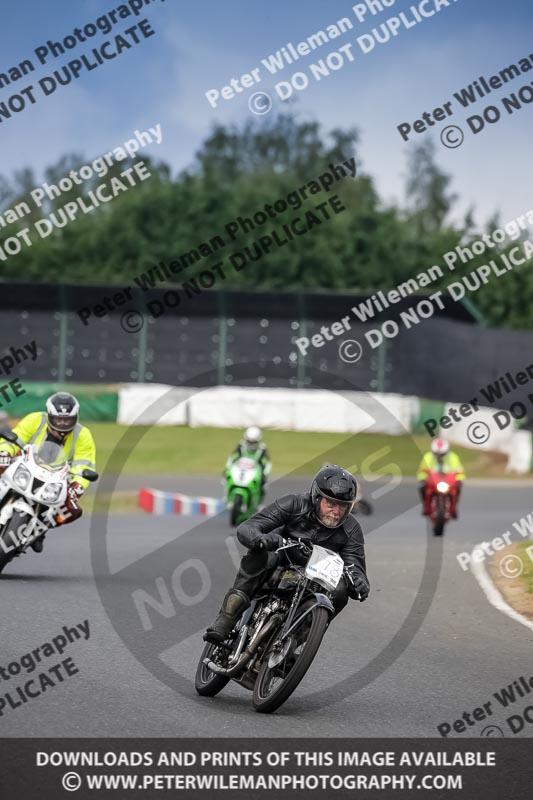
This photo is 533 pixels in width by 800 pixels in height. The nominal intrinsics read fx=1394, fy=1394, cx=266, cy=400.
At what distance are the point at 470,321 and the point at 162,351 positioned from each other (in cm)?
896

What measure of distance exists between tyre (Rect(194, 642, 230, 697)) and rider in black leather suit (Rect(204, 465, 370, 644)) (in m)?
0.20

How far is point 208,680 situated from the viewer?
26.2ft

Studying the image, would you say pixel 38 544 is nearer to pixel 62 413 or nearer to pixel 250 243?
pixel 62 413

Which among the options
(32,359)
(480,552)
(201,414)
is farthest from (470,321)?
(480,552)

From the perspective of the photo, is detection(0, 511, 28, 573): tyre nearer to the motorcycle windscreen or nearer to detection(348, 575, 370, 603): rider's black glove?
the motorcycle windscreen

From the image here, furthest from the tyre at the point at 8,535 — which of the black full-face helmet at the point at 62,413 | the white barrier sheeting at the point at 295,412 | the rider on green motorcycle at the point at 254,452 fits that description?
the white barrier sheeting at the point at 295,412

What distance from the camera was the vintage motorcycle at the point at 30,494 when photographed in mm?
12305

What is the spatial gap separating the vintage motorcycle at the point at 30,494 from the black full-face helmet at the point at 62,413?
0.61 ft

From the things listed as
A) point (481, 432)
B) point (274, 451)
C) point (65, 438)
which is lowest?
point (481, 432)

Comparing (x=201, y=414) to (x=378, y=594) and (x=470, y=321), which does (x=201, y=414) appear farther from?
(x=378, y=594)

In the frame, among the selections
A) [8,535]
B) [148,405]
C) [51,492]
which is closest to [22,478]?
[51,492]

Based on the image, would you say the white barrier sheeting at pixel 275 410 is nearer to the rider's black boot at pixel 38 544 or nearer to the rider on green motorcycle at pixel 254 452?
the rider on green motorcycle at pixel 254 452

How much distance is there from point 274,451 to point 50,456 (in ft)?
66.5

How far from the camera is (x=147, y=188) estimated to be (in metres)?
63.7
